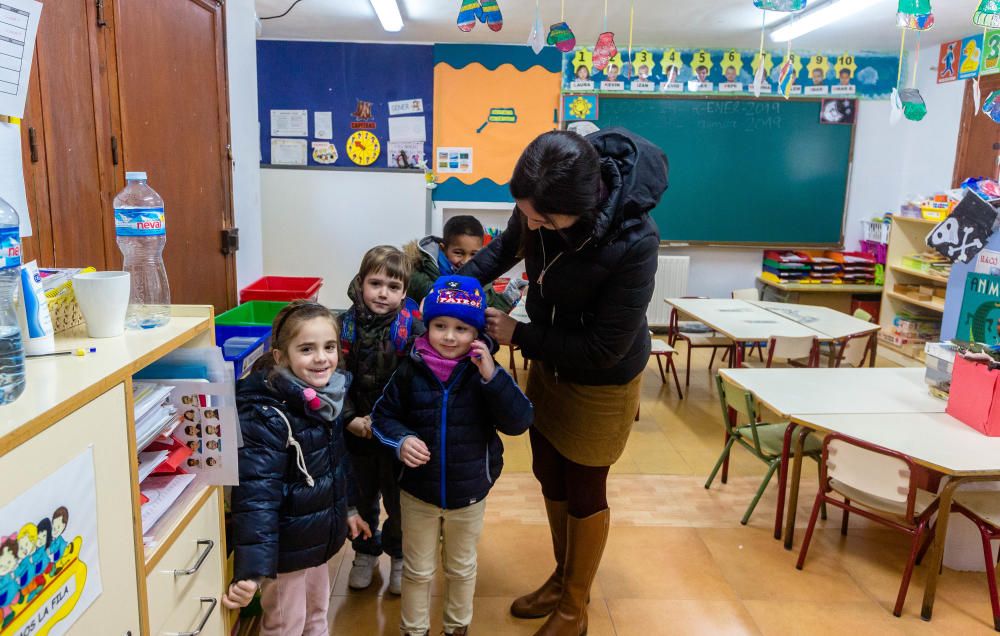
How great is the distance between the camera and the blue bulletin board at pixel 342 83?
5938 mm

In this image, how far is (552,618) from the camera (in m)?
2.11

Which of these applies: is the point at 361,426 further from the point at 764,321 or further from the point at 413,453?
the point at 764,321

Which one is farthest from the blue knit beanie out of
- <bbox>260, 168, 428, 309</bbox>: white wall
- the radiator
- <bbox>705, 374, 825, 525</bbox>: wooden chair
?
the radiator

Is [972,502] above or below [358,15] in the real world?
below

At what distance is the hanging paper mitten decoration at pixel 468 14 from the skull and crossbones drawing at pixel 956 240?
256cm

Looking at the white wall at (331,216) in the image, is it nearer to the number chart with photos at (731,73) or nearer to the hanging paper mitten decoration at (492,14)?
the number chart with photos at (731,73)

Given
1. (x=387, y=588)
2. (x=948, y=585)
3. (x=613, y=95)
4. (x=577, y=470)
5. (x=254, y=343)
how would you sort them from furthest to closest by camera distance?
1. (x=613, y=95)
2. (x=948, y=585)
3. (x=387, y=588)
4. (x=254, y=343)
5. (x=577, y=470)

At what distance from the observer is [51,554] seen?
3.02ft

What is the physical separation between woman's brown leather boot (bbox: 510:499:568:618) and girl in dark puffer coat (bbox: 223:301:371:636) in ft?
2.33

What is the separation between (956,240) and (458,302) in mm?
3012

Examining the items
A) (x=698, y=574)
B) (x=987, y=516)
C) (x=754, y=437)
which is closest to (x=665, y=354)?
(x=754, y=437)

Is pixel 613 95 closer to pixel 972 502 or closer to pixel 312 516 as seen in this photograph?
pixel 972 502

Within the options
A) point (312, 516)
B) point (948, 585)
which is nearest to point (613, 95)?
point (948, 585)

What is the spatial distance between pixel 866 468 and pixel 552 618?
47.9 inches
